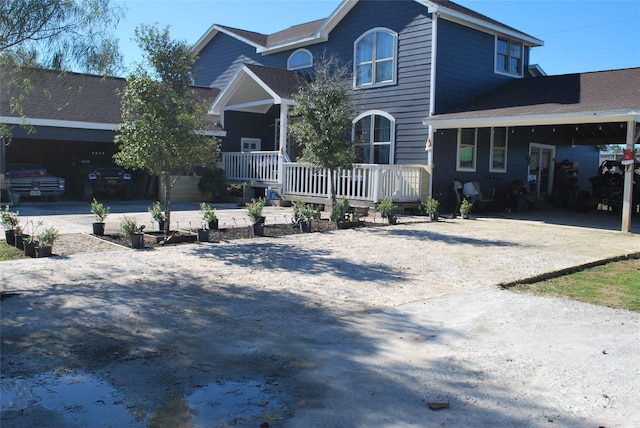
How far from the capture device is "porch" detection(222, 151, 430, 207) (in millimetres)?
16047

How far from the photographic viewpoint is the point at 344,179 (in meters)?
16.9

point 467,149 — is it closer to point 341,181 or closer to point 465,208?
point 465,208

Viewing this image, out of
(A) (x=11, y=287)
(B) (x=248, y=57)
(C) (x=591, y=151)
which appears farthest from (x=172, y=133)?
(C) (x=591, y=151)

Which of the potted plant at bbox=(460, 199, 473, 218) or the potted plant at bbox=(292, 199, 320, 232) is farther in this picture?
the potted plant at bbox=(460, 199, 473, 218)

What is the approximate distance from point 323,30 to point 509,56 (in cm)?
673

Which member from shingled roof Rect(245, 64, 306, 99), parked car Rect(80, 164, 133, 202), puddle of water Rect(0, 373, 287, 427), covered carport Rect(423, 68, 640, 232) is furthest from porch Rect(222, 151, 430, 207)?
puddle of water Rect(0, 373, 287, 427)

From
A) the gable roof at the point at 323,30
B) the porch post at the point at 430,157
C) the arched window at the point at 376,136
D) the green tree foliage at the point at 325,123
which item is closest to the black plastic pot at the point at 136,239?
the green tree foliage at the point at 325,123

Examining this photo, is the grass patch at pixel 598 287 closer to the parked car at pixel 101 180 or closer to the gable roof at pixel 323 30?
the gable roof at pixel 323 30

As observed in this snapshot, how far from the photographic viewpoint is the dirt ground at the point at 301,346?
143 inches

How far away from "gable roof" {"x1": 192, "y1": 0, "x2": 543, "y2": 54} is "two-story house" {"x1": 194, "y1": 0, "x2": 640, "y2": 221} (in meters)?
0.06

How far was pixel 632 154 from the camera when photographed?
12.8 metres

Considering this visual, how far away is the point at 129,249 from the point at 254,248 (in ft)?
6.99

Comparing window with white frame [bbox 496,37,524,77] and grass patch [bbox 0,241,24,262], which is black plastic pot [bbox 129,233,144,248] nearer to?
grass patch [bbox 0,241,24,262]

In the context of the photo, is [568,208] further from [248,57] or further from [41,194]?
[41,194]
